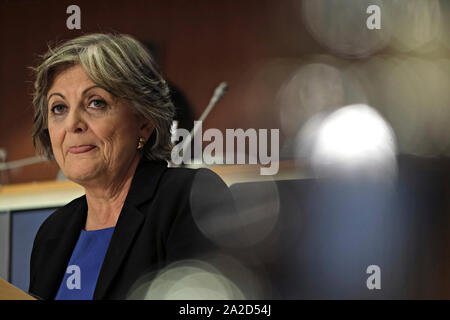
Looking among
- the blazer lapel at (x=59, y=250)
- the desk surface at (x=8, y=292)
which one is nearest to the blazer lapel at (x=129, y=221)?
the blazer lapel at (x=59, y=250)

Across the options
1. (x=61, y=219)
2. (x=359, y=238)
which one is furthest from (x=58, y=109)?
(x=359, y=238)

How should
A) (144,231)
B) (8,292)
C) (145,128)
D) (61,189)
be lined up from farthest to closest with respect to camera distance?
1. (61,189)
2. (145,128)
3. (144,231)
4. (8,292)

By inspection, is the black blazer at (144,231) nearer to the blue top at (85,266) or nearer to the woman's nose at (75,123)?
the blue top at (85,266)

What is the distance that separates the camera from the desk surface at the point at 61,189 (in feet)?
3.12

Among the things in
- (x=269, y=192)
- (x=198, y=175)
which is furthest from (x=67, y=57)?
(x=269, y=192)

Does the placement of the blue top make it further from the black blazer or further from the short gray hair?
the short gray hair

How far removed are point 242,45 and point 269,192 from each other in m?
1.51

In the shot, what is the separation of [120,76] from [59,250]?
12.0 inches

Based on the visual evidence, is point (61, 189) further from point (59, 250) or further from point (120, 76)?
point (120, 76)

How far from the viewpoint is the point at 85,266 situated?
84cm

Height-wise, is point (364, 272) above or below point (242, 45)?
below

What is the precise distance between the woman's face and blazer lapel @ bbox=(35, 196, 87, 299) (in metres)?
0.08

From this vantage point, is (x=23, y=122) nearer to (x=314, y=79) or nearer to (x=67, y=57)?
(x=67, y=57)

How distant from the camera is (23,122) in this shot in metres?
1.55
